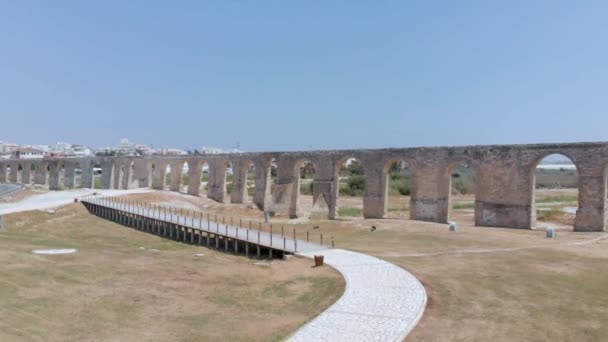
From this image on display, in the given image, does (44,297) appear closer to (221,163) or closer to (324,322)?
(324,322)

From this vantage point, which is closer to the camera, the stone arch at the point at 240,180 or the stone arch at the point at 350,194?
the stone arch at the point at 350,194

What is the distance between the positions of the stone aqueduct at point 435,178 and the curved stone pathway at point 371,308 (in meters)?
14.1

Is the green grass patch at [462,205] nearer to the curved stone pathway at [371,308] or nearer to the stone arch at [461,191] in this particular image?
the stone arch at [461,191]

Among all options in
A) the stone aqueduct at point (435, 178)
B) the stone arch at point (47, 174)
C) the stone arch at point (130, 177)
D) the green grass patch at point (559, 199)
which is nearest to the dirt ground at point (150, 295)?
the stone aqueduct at point (435, 178)

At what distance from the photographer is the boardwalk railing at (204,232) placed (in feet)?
64.6

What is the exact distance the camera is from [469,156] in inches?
1081

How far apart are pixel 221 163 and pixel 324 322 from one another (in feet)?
112

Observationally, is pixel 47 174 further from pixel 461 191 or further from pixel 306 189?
pixel 461 191

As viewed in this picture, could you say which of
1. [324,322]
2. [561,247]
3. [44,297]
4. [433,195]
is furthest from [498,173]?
[44,297]

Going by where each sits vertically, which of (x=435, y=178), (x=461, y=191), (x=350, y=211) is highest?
(x=435, y=178)

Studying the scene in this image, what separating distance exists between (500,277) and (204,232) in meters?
17.4

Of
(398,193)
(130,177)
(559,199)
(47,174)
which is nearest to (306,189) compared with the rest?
(398,193)

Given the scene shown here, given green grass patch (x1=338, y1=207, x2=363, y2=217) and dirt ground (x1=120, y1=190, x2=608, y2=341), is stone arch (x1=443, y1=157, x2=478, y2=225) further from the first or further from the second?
green grass patch (x1=338, y1=207, x2=363, y2=217)

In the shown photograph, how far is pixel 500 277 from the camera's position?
1351 cm
